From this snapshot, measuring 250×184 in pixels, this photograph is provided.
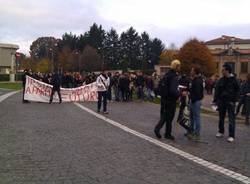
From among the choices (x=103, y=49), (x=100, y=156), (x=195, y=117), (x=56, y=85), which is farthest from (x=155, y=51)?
(x=100, y=156)

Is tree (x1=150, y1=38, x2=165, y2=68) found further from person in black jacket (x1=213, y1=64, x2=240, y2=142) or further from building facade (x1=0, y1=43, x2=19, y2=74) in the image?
person in black jacket (x1=213, y1=64, x2=240, y2=142)

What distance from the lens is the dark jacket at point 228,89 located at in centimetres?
1236

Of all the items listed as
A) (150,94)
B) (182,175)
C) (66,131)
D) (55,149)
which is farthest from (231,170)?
(150,94)

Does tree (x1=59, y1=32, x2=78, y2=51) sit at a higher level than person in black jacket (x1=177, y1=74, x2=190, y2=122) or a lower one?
higher

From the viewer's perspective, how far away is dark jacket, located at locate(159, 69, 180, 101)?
38.6 feet

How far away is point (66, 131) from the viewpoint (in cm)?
1327

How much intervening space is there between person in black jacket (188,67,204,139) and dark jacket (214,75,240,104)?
0.56m

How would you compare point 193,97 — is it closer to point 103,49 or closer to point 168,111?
point 168,111

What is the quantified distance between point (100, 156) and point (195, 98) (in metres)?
3.83

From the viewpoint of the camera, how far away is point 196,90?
12.3 m

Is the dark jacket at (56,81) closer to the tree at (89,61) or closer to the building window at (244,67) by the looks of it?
the tree at (89,61)

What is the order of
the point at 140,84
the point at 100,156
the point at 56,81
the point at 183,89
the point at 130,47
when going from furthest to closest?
1. the point at 130,47
2. the point at 140,84
3. the point at 56,81
4. the point at 183,89
5. the point at 100,156

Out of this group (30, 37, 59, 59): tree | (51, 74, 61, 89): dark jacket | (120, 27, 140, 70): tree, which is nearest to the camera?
(51, 74, 61, 89): dark jacket

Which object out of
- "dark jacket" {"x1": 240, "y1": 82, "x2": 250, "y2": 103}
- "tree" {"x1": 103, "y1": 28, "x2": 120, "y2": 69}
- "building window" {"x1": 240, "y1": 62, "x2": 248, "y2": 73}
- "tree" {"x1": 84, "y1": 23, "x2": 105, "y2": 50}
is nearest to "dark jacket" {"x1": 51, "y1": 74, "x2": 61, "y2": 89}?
"dark jacket" {"x1": 240, "y1": 82, "x2": 250, "y2": 103}
